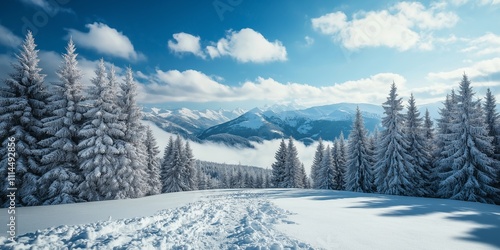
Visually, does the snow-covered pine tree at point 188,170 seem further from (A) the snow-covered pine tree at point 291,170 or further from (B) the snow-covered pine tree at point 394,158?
(B) the snow-covered pine tree at point 394,158

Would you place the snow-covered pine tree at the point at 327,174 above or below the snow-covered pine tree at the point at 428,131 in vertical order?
below

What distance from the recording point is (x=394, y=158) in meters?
25.5

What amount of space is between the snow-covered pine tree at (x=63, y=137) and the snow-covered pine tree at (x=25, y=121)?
552 millimetres

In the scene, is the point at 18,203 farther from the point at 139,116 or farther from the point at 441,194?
the point at 441,194

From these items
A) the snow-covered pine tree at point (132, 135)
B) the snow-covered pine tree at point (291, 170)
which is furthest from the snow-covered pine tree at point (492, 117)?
the snow-covered pine tree at point (132, 135)

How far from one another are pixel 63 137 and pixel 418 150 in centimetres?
3447

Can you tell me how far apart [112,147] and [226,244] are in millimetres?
17015

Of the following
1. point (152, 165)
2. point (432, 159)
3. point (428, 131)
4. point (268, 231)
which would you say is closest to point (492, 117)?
point (428, 131)

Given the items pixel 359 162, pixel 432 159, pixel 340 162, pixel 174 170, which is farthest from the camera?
pixel 340 162

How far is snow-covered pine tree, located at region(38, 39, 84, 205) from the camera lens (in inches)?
664

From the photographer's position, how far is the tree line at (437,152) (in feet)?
68.7

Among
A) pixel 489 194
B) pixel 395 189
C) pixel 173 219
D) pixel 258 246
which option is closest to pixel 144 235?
pixel 173 219

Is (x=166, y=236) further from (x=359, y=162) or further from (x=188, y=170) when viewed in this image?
(x=188, y=170)

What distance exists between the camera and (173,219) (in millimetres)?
8711
